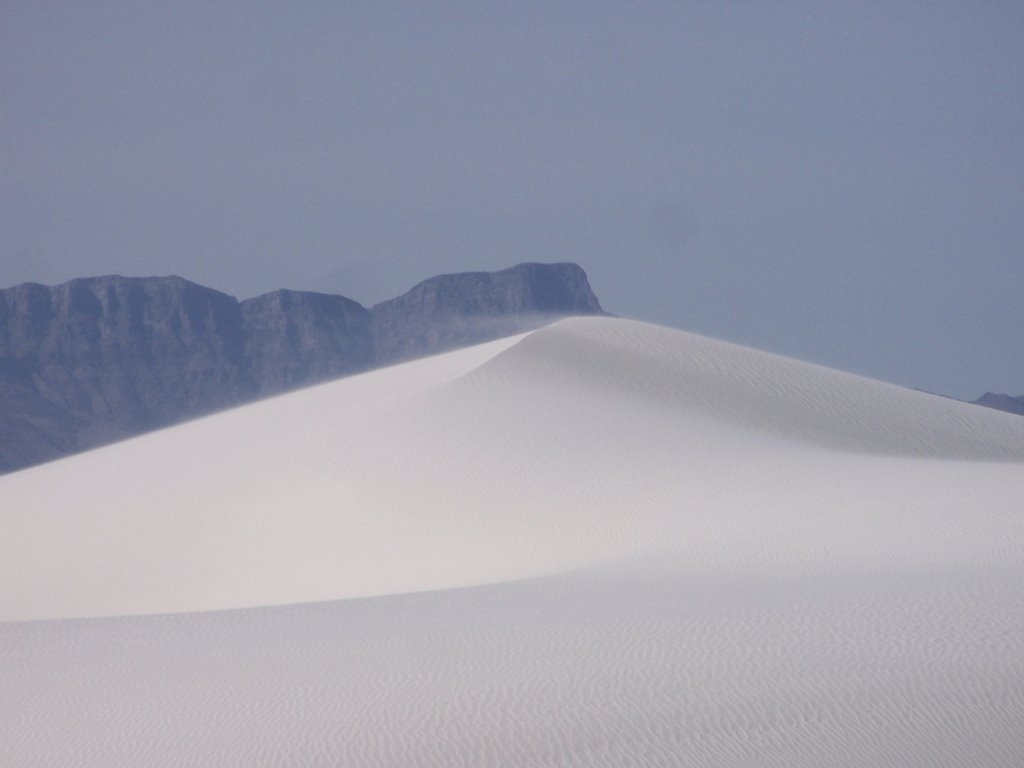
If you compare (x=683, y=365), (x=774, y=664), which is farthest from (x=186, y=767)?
(x=683, y=365)

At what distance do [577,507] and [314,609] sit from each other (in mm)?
5915

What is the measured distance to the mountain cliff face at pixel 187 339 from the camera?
14075 centimetres

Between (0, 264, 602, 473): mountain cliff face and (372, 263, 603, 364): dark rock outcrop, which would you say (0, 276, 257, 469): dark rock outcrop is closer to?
(0, 264, 602, 473): mountain cliff face

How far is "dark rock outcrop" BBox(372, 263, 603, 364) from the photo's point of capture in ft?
504

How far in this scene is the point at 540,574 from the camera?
11.2m

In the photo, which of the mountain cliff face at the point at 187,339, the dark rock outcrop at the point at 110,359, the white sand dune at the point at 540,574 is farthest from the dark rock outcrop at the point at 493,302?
the white sand dune at the point at 540,574

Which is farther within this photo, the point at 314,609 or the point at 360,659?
the point at 314,609

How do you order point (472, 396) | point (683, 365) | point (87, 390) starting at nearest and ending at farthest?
point (472, 396) < point (683, 365) < point (87, 390)

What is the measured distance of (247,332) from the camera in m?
157

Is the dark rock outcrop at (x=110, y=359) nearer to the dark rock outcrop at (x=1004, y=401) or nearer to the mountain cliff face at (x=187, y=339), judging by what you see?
the mountain cliff face at (x=187, y=339)

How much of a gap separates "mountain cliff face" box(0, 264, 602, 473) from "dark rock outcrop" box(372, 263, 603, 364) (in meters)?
0.17

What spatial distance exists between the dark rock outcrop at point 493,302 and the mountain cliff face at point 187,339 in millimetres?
168

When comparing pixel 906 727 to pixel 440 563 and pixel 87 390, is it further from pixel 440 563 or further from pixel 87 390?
pixel 87 390

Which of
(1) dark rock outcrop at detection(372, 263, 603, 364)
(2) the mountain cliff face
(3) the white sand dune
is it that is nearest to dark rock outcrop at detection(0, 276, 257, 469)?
(2) the mountain cliff face
